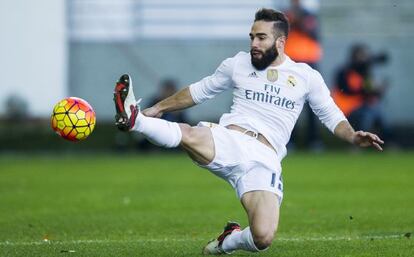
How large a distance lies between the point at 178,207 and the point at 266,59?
17.6 ft

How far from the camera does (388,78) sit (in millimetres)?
29812

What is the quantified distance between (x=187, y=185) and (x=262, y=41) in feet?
29.4

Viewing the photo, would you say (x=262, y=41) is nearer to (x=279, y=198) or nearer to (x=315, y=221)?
(x=279, y=198)

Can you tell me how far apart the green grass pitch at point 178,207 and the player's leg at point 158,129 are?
1075 millimetres

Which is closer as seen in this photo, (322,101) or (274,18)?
(274,18)

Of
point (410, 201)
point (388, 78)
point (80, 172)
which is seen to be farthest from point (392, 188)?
point (388, 78)

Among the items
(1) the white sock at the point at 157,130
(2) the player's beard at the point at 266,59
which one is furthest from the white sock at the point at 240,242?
(2) the player's beard at the point at 266,59

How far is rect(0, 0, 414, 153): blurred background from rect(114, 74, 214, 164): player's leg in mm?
16712

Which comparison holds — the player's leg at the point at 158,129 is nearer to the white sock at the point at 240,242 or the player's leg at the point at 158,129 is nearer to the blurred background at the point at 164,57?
the white sock at the point at 240,242

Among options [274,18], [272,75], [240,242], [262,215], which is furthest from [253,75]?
[240,242]

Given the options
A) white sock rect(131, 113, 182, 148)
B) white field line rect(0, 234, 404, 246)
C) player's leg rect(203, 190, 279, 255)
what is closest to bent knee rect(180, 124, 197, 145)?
white sock rect(131, 113, 182, 148)

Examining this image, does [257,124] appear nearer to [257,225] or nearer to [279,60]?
[279,60]

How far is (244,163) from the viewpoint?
995 cm

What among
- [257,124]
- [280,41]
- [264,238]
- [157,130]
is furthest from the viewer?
[280,41]
